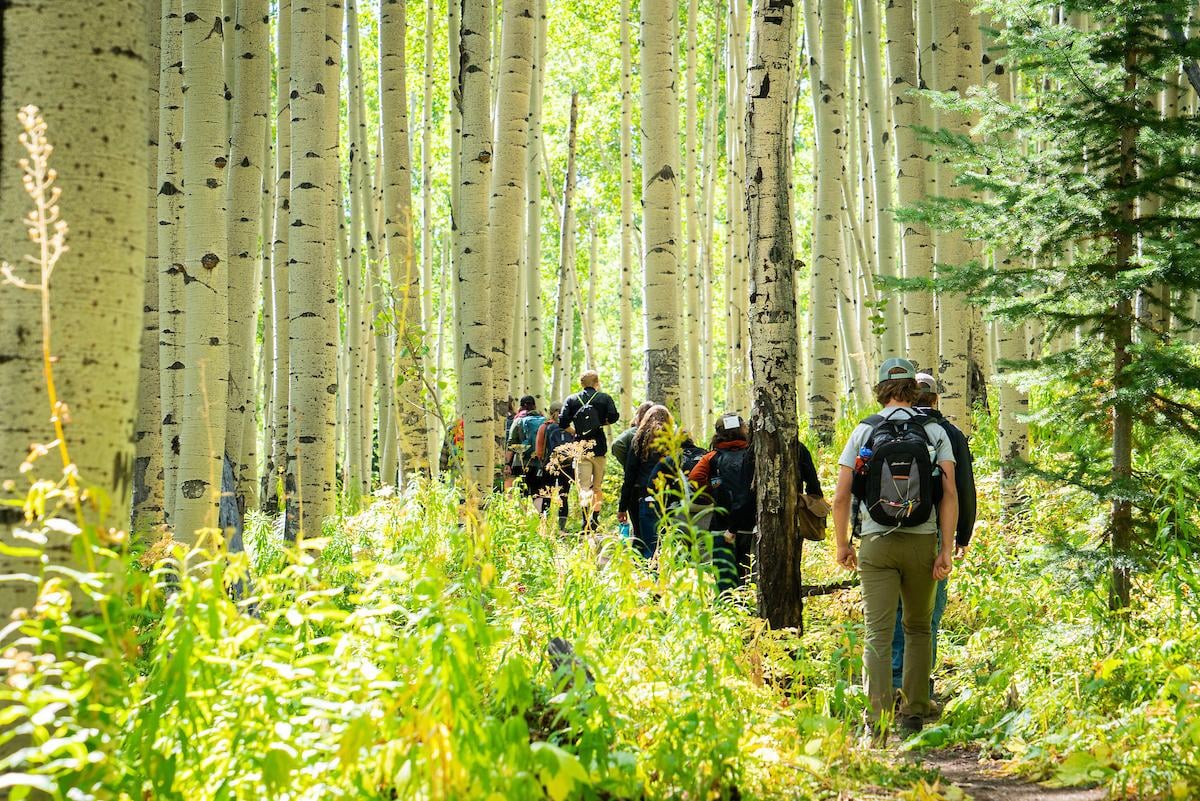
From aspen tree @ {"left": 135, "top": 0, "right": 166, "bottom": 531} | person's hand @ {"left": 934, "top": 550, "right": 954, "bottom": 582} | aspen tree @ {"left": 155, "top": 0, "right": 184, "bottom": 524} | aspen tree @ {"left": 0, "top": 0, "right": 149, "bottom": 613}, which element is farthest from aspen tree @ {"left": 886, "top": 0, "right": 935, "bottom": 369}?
aspen tree @ {"left": 0, "top": 0, "right": 149, "bottom": 613}

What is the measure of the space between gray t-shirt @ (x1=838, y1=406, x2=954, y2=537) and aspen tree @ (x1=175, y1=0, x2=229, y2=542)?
11.7 feet

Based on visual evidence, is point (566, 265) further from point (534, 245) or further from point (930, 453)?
point (930, 453)

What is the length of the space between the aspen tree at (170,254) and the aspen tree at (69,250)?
425 cm

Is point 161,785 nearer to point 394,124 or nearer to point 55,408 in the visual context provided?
point 55,408

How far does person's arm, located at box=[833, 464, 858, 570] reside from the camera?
5457 mm

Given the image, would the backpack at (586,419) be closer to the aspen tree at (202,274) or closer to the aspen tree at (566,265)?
the aspen tree at (202,274)

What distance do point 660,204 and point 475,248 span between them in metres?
1.59

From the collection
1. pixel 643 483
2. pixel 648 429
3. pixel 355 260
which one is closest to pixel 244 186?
pixel 648 429

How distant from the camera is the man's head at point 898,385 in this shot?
552 centimetres

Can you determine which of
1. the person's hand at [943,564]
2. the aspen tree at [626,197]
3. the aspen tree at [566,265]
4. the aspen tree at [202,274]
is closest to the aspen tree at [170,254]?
the aspen tree at [202,274]

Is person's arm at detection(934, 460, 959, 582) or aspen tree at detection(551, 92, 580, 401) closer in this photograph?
person's arm at detection(934, 460, 959, 582)

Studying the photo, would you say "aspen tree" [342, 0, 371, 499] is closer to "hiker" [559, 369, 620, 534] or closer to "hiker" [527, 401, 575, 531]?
"hiker" [527, 401, 575, 531]

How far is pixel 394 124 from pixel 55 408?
860 centimetres

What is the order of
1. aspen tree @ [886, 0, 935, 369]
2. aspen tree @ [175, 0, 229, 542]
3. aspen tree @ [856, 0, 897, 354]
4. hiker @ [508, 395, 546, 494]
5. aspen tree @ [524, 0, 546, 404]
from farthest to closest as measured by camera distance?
aspen tree @ [524, 0, 546, 404]
hiker @ [508, 395, 546, 494]
aspen tree @ [856, 0, 897, 354]
aspen tree @ [886, 0, 935, 369]
aspen tree @ [175, 0, 229, 542]
